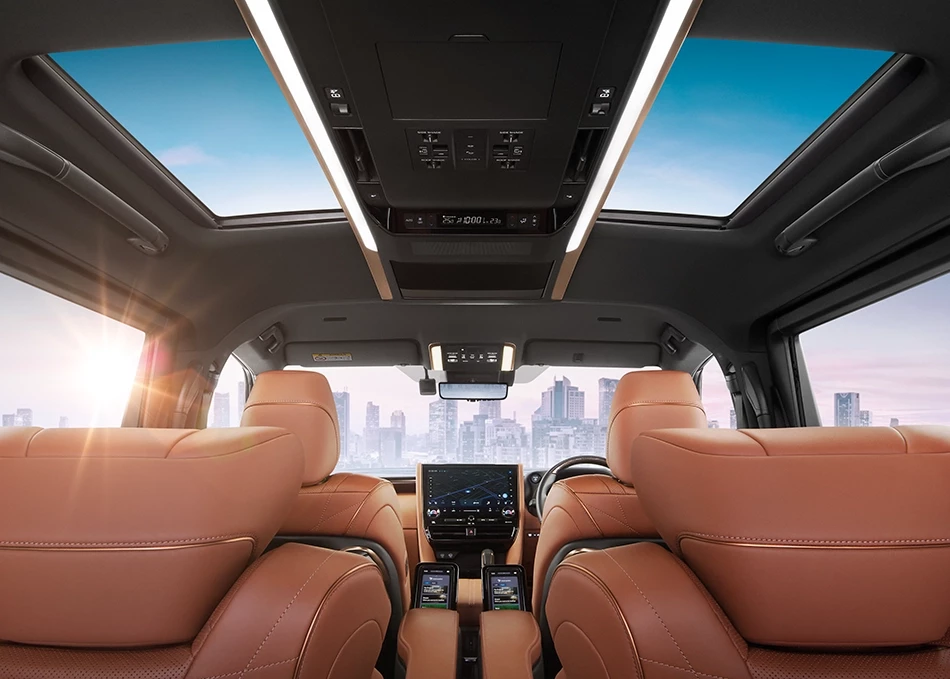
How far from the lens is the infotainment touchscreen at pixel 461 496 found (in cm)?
476

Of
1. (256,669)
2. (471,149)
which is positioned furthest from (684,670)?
(471,149)

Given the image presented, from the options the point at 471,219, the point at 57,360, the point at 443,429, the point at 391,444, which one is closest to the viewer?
the point at 471,219

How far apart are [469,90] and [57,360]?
119 inches

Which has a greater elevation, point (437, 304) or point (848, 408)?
point (437, 304)

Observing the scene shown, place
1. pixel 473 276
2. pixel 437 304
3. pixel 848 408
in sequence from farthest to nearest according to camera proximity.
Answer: pixel 437 304, pixel 848 408, pixel 473 276

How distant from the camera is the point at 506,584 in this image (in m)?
3.74

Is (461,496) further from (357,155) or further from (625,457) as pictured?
(357,155)

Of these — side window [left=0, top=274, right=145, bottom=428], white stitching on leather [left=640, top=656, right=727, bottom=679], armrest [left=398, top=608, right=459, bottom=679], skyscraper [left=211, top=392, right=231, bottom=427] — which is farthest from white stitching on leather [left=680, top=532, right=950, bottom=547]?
skyscraper [left=211, top=392, right=231, bottom=427]

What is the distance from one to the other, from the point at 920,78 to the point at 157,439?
8.87 ft

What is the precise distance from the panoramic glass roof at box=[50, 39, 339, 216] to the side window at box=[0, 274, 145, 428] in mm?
1143

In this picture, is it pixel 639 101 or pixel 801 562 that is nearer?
pixel 801 562

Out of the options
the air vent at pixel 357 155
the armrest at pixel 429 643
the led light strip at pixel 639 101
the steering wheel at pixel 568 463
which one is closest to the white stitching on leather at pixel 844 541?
the led light strip at pixel 639 101

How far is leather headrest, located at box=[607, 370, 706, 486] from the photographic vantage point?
2951 millimetres

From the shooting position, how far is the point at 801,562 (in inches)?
51.1
